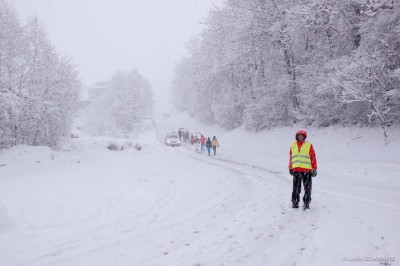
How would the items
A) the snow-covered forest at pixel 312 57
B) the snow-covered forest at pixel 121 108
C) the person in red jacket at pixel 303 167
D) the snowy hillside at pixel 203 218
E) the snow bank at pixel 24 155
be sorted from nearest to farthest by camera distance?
the snowy hillside at pixel 203 218
the person in red jacket at pixel 303 167
the snow-covered forest at pixel 312 57
the snow bank at pixel 24 155
the snow-covered forest at pixel 121 108

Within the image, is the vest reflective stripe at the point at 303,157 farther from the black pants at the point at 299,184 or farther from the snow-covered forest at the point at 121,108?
the snow-covered forest at the point at 121,108

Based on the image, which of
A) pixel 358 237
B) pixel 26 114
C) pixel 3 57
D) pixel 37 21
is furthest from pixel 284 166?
pixel 37 21

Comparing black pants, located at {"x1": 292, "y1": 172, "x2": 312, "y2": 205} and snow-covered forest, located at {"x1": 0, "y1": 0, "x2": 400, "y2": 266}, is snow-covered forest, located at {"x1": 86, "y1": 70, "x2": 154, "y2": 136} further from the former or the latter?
black pants, located at {"x1": 292, "y1": 172, "x2": 312, "y2": 205}

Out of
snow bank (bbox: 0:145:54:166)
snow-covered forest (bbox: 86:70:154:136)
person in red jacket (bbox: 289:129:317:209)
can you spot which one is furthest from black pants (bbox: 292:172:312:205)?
snow-covered forest (bbox: 86:70:154:136)

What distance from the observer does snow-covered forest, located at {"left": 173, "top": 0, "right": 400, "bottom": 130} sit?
13.5 m

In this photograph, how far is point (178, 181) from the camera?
1121 cm

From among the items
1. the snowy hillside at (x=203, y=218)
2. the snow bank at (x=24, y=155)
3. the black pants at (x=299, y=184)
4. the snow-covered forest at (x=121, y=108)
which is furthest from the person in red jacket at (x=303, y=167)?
the snow-covered forest at (x=121, y=108)

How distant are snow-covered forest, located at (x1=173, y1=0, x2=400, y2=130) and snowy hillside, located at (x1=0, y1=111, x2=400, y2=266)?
2825 millimetres

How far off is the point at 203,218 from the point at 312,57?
17131mm

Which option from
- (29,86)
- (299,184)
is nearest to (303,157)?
Answer: (299,184)

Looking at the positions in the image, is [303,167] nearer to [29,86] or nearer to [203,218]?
[203,218]

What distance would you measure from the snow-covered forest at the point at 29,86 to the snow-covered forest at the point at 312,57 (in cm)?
1240

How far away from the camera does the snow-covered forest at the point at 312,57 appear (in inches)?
530

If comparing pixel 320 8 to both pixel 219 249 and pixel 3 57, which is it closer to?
pixel 219 249
